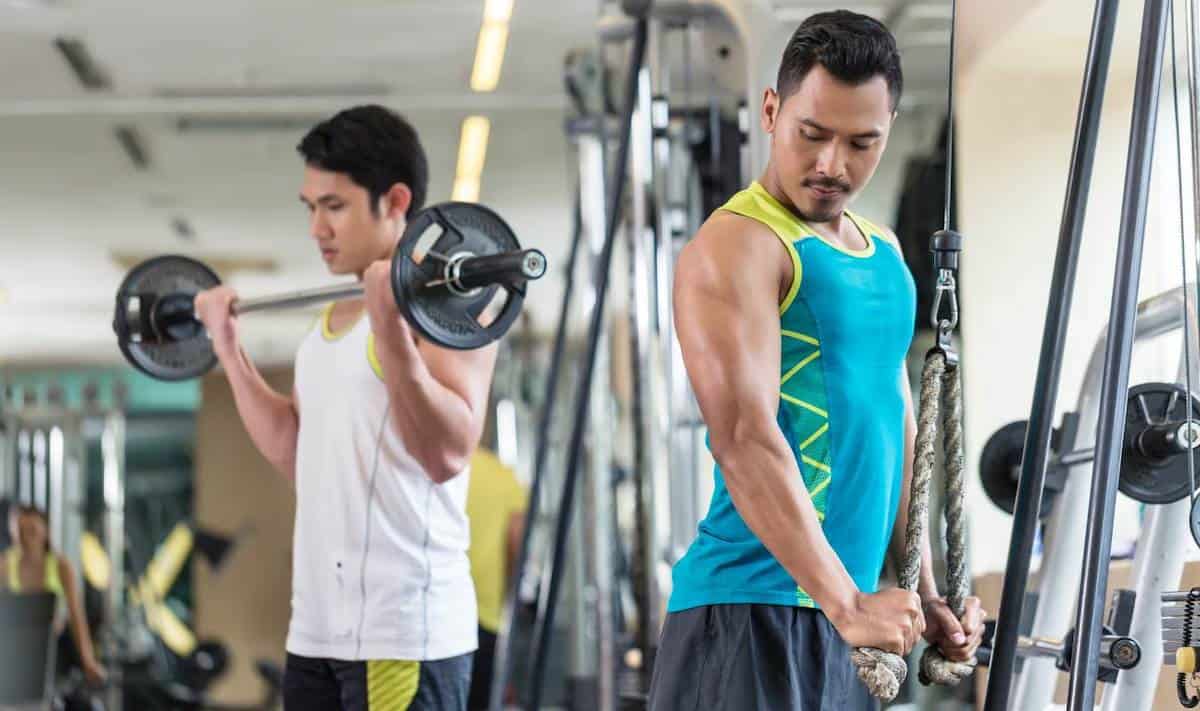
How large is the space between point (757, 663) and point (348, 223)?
1.19 metres

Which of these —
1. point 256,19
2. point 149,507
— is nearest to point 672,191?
point 256,19

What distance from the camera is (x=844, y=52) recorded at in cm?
158

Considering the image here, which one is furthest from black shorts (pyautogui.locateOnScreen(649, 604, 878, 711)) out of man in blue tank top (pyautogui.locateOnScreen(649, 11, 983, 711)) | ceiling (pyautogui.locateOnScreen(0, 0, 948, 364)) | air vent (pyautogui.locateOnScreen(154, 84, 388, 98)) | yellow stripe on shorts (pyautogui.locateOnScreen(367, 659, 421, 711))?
air vent (pyautogui.locateOnScreen(154, 84, 388, 98))

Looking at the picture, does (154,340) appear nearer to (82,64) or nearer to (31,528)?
(82,64)

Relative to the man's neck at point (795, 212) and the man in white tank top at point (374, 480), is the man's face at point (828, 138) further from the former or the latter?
the man in white tank top at point (374, 480)

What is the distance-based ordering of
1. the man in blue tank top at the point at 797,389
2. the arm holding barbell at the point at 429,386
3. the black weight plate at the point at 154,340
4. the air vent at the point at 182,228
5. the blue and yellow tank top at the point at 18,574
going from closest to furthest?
the man in blue tank top at the point at 797,389 < the arm holding barbell at the point at 429,386 < the black weight plate at the point at 154,340 < the air vent at the point at 182,228 < the blue and yellow tank top at the point at 18,574

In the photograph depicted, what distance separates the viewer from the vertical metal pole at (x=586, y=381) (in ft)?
10.6

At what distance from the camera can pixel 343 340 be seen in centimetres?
246

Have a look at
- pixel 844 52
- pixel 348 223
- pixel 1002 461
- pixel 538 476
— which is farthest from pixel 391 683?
pixel 538 476

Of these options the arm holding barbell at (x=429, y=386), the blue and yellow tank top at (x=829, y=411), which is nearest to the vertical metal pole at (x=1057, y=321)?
the blue and yellow tank top at (x=829, y=411)

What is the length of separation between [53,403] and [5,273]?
2.09ft

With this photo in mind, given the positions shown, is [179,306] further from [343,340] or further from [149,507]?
[149,507]

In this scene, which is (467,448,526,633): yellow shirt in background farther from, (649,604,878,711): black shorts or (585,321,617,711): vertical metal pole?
(649,604,878,711): black shorts

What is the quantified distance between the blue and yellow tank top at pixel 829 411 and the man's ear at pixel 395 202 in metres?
1.00
